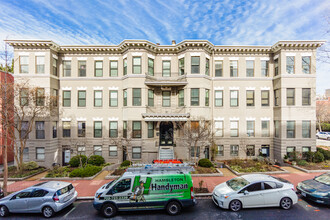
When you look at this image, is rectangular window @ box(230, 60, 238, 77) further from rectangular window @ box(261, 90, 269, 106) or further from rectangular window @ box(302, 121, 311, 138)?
rectangular window @ box(302, 121, 311, 138)

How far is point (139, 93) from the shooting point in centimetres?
1798

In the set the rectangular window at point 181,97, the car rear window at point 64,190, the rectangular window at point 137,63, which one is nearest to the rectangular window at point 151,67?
the rectangular window at point 137,63

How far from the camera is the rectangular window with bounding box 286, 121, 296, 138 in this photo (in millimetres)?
17906

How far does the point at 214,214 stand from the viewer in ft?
27.5

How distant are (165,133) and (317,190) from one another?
13.0m

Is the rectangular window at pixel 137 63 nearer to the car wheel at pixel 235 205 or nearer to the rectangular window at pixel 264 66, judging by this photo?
the rectangular window at pixel 264 66

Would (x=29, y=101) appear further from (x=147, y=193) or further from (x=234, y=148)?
(x=234, y=148)

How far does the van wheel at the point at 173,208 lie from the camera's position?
8.22m

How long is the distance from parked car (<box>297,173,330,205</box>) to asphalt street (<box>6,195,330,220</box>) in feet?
1.46

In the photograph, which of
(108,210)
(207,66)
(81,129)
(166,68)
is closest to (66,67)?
(81,129)

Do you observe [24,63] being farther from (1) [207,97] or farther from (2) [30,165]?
(1) [207,97]

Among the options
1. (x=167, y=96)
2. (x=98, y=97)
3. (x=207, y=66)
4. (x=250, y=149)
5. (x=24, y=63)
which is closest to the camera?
(x=24, y=63)

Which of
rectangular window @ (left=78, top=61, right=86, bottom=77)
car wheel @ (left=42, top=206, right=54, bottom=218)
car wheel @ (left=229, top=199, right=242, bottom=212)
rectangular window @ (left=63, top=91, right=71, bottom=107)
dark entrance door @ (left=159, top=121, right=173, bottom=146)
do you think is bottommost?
car wheel @ (left=42, top=206, right=54, bottom=218)

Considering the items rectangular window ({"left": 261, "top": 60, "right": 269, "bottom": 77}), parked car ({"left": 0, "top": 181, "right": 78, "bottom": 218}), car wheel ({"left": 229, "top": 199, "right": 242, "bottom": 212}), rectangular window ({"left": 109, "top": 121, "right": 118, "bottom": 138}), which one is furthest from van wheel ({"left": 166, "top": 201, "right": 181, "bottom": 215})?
rectangular window ({"left": 261, "top": 60, "right": 269, "bottom": 77})
